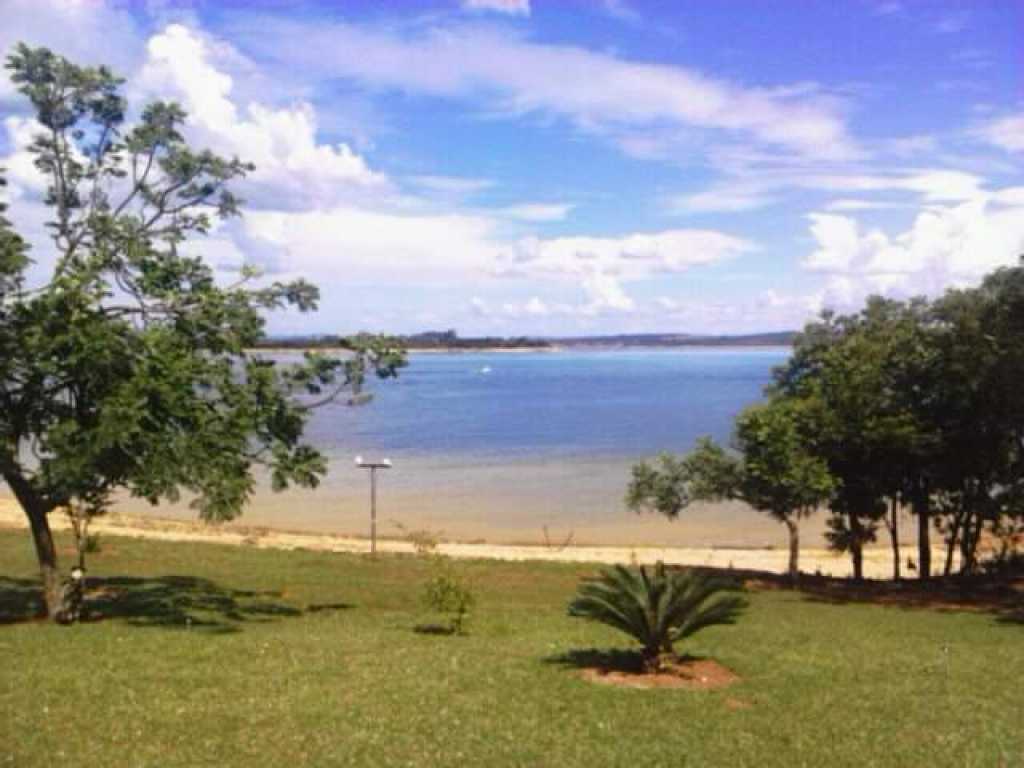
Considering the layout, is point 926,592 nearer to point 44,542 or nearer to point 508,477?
point 44,542

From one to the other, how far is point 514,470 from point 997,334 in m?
37.5

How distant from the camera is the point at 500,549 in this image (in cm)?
3375

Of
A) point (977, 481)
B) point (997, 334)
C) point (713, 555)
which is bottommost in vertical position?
point (713, 555)

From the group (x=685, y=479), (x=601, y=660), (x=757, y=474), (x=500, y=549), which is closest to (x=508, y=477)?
(x=500, y=549)

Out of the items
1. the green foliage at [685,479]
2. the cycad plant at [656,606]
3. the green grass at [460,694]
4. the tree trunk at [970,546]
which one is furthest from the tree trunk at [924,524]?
the cycad plant at [656,606]

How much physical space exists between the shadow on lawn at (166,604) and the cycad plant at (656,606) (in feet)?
19.2

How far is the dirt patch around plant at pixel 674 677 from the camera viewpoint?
35.8 feet

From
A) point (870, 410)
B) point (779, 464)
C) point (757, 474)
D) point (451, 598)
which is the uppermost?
point (870, 410)

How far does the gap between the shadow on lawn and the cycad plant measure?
5.86 metres

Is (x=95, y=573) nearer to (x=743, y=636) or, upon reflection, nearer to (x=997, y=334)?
(x=743, y=636)

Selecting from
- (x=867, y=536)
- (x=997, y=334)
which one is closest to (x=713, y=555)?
(x=867, y=536)

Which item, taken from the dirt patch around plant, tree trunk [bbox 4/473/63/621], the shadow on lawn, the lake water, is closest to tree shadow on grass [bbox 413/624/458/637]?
the shadow on lawn

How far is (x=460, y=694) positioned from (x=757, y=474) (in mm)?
15998

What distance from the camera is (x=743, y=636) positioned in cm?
1524
